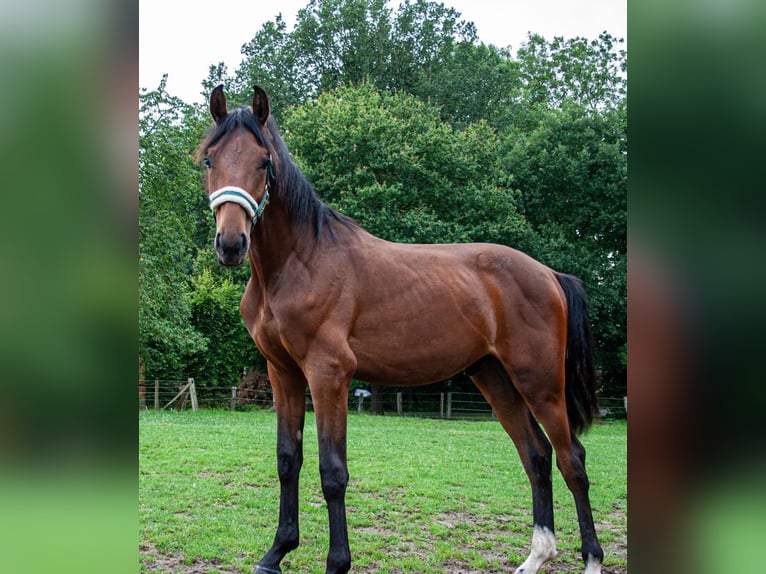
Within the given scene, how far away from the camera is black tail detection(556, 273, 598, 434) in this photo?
4.76 m

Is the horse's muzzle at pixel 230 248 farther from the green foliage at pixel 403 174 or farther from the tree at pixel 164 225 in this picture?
the green foliage at pixel 403 174

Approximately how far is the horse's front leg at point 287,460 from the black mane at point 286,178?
1073 millimetres

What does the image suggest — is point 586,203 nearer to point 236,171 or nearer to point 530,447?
point 530,447

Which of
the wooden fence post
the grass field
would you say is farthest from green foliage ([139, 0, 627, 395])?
the grass field

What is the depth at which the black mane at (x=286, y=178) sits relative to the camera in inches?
145

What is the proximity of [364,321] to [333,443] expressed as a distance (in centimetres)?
81

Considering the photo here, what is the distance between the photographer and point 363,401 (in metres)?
23.1

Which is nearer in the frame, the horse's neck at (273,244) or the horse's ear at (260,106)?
the horse's ear at (260,106)

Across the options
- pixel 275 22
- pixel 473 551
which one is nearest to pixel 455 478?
pixel 473 551

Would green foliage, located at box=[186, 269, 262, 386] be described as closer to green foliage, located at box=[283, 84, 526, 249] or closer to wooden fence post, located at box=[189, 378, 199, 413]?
wooden fence post, located at box=[189, 378, 199, 413]

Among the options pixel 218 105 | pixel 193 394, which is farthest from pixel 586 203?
pixel 218 105

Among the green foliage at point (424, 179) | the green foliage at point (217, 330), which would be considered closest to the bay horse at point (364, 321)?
the green foliage at point (424, 179)
